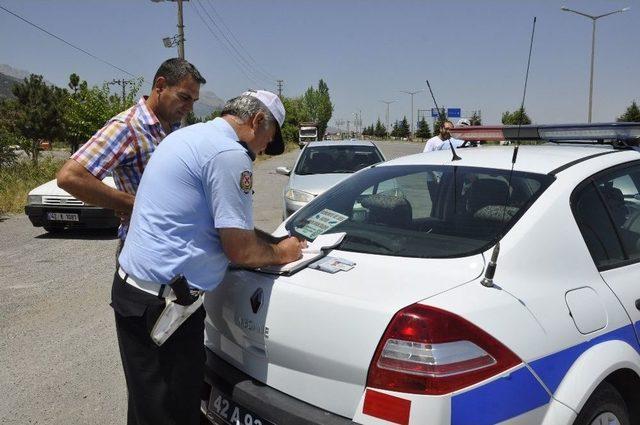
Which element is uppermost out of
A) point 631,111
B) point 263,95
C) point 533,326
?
point 631,111

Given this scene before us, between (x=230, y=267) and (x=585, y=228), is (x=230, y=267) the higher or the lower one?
the lower one

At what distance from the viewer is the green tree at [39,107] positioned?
102 feet

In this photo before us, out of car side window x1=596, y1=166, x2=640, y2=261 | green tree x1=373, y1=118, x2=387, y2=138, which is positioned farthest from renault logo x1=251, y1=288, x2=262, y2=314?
green tree x1=373, y1=118, x2=387, y2=138

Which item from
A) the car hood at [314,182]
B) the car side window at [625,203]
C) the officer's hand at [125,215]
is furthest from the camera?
the car hood at [314,182]

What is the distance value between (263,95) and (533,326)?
1.34 m

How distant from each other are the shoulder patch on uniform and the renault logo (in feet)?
1.41

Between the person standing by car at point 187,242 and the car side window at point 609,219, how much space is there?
1270mm

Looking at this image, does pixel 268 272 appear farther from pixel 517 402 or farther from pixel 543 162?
pixel 543 162

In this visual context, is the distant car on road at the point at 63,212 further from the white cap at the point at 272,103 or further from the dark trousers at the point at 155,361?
the white cap at the point at 272,103

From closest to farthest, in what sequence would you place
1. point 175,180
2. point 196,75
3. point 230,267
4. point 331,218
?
point 175,180
point 230,267
point 331,218
point 196,75

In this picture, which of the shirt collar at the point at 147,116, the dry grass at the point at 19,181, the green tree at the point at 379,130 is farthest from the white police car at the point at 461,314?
the green tree at the point at 379,130

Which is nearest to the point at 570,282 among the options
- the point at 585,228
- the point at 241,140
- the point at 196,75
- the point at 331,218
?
the point at 585,228

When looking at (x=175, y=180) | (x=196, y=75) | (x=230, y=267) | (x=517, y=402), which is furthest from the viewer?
(x=196, y=75)

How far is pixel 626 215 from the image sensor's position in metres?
2.81
